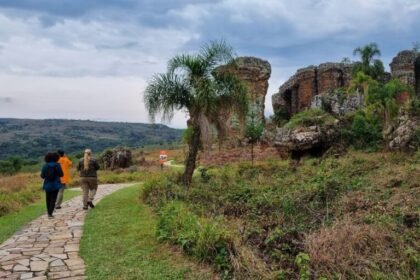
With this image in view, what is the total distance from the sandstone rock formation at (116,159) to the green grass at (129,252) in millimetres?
24560

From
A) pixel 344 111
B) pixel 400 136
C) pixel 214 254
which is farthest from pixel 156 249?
pixel 344 111

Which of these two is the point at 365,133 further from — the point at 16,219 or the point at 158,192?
the point at 16,219

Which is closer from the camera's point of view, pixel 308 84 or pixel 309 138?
pixel 309 138

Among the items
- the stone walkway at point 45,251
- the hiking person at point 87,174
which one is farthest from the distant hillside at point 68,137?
the stone walkway at point 45,251

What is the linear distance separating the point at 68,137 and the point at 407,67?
13847cm

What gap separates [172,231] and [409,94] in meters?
29.3

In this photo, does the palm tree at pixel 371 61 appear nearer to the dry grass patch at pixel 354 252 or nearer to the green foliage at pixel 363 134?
the green foliage at pixel 363 134

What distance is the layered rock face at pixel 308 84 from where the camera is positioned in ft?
129

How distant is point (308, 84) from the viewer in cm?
4078

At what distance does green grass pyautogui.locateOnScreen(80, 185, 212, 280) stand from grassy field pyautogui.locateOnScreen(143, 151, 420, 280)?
0.31 meters

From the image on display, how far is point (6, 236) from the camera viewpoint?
9.05 metres

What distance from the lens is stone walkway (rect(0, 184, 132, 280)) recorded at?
612cm

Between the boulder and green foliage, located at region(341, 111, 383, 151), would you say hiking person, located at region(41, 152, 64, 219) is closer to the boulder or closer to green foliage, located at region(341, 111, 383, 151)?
the boulder

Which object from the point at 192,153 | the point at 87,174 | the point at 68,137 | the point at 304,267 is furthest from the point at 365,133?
the point at 68,137
